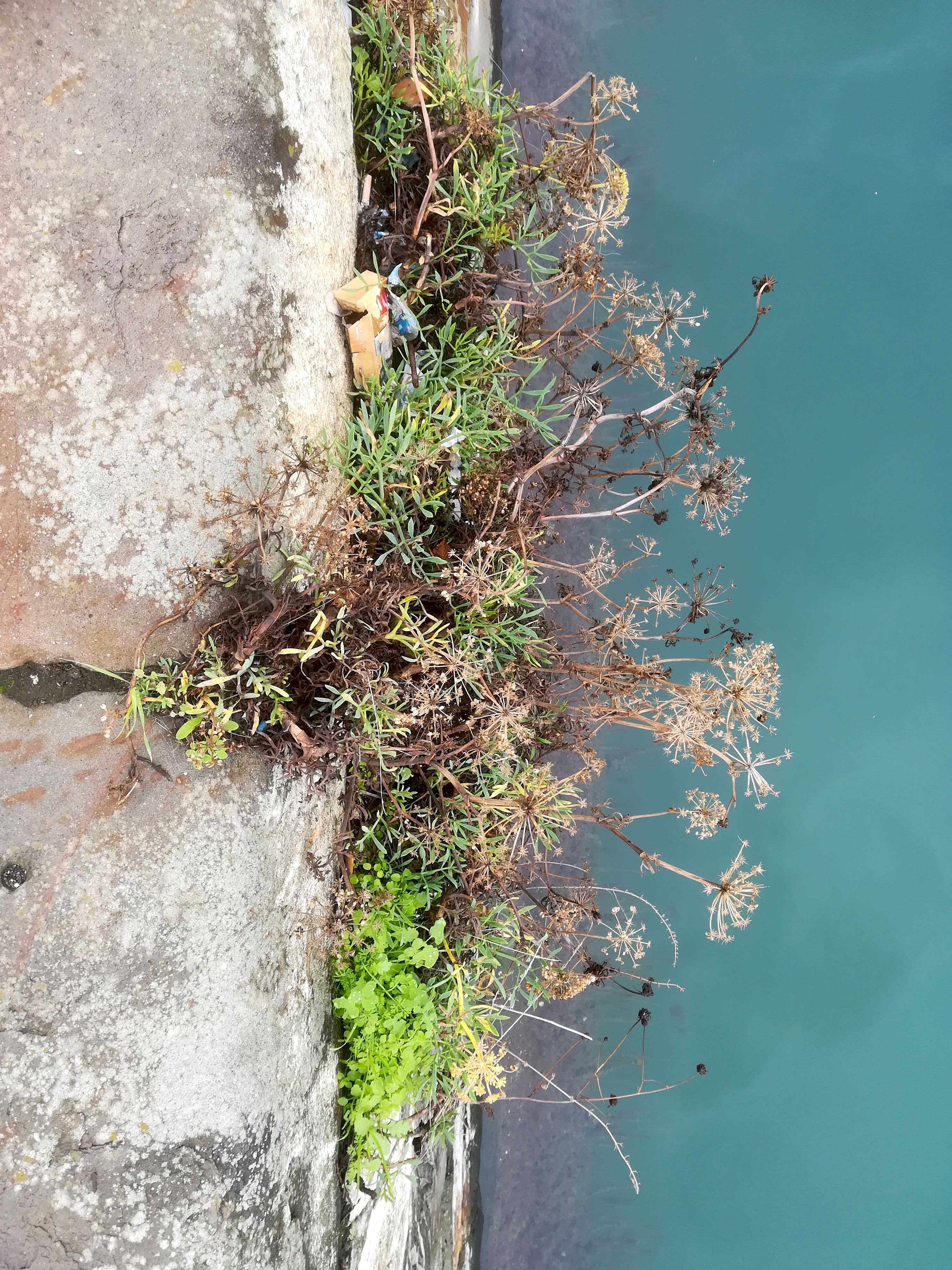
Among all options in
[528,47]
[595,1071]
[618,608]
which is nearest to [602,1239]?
[595,1071]

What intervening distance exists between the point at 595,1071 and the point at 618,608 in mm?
2082

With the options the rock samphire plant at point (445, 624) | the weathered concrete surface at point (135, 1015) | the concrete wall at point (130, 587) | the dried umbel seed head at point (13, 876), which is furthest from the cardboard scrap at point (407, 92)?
the dried umbel seed head at point (13, 876)

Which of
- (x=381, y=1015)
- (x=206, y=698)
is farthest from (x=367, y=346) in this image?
(x=381, y=1015)

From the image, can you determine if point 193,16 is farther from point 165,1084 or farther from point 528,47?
point 165,1084

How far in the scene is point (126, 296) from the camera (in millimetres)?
1544

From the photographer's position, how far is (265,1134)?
5.32 feet

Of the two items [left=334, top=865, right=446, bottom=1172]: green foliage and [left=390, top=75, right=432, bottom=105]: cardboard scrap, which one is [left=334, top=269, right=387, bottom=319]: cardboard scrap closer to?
[left=390, top=75, right=432, bottom=105]: cardboard scrap

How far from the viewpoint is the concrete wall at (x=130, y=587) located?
1481mm

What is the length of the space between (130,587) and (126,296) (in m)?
0.66

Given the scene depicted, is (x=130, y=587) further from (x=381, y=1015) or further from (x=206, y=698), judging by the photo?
(x=381, y=1015)

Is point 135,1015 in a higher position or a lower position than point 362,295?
lower

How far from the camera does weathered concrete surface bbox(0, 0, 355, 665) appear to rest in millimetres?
1497

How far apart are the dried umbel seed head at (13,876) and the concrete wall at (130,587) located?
0.8 inches

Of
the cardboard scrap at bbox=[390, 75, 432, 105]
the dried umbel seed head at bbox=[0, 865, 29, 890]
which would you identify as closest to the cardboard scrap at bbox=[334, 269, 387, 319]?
the cardboard scrap at bbox=[390, 75, 432, 105]
